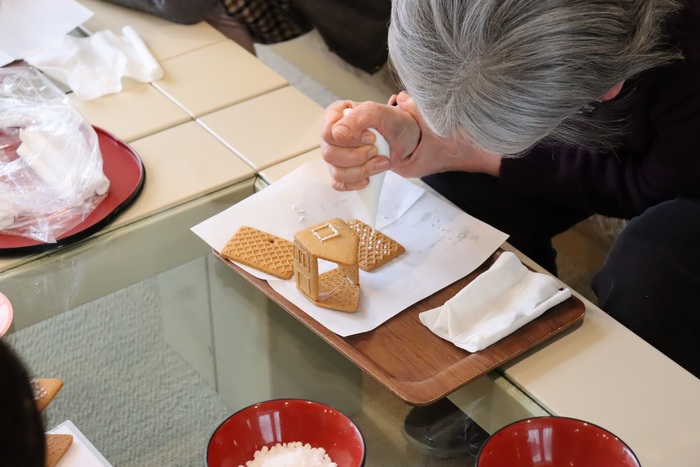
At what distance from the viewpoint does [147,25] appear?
1412mm

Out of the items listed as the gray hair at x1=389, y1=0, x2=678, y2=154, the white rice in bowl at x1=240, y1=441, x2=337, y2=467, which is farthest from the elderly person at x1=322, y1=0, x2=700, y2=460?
the white rice in bowl at x1=240, y1=441, x2=337, y2=467

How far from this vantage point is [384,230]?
3.38 ft

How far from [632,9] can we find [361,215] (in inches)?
15.1

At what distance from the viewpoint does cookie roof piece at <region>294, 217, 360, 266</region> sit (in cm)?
89

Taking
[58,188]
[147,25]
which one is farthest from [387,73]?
[58,188]

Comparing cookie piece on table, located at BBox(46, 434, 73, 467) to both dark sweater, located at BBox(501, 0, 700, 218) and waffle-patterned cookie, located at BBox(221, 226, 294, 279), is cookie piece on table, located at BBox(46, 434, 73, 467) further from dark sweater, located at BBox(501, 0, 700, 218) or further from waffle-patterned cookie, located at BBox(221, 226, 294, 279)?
dark sweater, located at BBox(501, 0, 700, 218)

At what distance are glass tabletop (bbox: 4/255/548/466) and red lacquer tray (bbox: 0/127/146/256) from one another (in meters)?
0.08

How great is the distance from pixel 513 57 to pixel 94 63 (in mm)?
716

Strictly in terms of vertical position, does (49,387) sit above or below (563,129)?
below

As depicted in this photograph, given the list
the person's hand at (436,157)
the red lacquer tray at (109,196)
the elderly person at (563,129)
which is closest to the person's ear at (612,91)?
the elderly person at (563,129)

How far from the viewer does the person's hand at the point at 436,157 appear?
1131mm

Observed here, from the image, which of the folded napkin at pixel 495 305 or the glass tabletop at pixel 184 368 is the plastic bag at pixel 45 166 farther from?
the folded napkin at pixel 495 305

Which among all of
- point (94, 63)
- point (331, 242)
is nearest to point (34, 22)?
point (94, 63)

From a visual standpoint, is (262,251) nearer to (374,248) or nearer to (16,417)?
(374,248)
